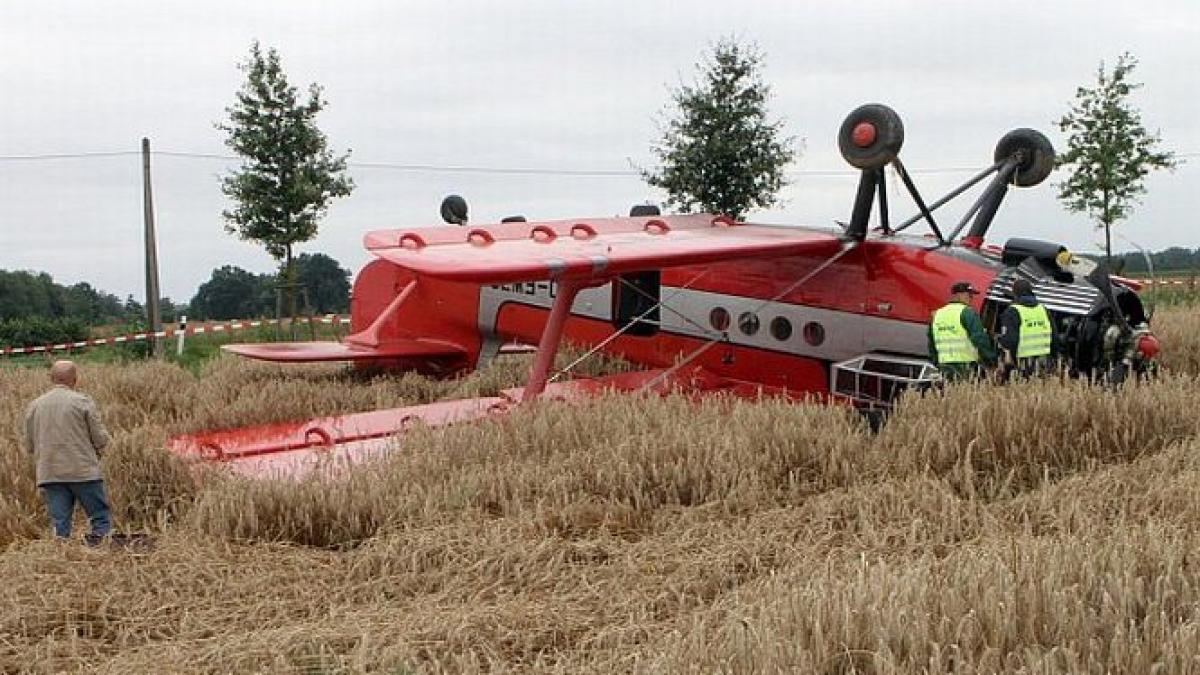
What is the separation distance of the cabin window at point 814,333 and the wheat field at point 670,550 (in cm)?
214

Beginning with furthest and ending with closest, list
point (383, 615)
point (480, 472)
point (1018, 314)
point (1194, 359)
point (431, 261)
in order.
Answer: point (1194, 359) → point (431, 261) → point (1018, 314) → point (480, 472) → point (383, 615)

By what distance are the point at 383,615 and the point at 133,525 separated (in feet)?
9.13

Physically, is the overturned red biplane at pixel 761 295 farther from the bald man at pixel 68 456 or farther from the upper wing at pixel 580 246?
the bald man at pixel 68 456

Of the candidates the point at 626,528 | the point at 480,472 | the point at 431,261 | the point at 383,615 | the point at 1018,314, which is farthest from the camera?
the point at 431,261

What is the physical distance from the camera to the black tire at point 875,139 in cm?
871

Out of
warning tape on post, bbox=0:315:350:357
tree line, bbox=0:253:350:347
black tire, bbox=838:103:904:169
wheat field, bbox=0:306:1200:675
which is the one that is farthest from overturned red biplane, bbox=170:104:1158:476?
tree line, bbox=0:253:350:347

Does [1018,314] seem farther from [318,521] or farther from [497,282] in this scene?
[318,521]

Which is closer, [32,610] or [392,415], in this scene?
[32,610]

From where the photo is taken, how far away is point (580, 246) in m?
9.64

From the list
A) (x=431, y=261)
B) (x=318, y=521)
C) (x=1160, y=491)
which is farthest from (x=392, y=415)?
(x=1160, y=491)

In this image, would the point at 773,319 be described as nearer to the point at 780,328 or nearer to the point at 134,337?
the point at 780,328

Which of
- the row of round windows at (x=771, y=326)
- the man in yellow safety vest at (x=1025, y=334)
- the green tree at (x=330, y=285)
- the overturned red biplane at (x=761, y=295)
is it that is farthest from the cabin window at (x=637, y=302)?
the green tree at (x=330, y=285)

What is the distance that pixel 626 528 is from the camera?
5422mm

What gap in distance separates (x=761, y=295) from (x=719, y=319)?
1.77ft
